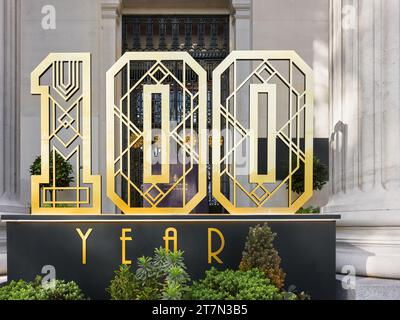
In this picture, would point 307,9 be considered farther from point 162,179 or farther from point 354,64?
point 162,179

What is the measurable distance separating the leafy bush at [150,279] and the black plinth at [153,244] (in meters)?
0.44

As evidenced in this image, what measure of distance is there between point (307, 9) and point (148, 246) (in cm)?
989

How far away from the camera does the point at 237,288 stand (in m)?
5.20

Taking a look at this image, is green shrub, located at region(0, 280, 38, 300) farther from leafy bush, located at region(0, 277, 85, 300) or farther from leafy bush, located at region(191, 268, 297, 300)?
leafy bush, located at region(191, 268, 297, 300)

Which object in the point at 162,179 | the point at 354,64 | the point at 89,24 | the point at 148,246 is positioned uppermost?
the point at 89,24

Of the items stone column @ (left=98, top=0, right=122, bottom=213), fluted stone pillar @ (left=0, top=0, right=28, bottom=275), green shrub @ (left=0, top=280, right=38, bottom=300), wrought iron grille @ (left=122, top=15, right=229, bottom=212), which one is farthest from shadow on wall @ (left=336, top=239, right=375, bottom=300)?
stone column @ (left=98, top=0, right=122, bottom=213)

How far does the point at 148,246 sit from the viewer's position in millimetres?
6023

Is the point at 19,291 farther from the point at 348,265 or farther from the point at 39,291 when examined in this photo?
the point at 348,265

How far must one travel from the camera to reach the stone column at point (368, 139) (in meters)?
6.89

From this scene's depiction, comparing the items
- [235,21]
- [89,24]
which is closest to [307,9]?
[235,21]

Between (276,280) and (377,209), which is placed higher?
(377,209)

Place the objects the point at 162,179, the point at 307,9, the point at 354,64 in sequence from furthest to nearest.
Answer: the point at 307,9 < the point at 354,64 < the point at 162,179

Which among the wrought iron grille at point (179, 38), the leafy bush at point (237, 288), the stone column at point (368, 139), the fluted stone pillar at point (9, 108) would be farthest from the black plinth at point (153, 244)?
the wrought iron grille at point (179, 38)
